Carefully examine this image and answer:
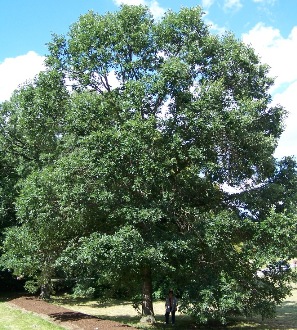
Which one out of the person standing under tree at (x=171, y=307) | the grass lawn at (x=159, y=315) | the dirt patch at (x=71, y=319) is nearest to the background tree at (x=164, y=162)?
the dirt patch at (x=71, y=319)

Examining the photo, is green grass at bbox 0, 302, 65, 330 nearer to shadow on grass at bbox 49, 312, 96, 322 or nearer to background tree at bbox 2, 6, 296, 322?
shadow on grass at bbox 49, 312, 96, 322

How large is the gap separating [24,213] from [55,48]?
20.5 ft

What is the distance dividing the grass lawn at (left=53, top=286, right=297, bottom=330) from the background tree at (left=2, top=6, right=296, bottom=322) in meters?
3.30

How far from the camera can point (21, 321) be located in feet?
52.5

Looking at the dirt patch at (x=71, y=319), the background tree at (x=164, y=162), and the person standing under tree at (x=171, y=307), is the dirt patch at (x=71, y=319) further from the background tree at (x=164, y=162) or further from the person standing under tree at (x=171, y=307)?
the person standing under tree at (x=171, y=307)

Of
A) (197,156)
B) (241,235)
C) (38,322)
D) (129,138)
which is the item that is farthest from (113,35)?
(38,322)

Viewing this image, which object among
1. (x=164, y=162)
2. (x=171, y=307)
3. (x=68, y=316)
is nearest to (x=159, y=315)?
(x=171, y=307)

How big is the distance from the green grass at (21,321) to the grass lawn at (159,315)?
3.50m

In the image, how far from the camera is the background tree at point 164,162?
1245cm

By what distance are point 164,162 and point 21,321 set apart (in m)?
9.16

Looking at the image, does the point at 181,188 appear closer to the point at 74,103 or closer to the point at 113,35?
the point at 74,103

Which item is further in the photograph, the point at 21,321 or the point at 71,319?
the point at 21,321

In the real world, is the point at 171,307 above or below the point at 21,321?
above

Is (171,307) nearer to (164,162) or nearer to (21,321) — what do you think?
(21,321)
